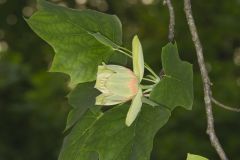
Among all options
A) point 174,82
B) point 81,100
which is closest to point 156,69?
point 81,100

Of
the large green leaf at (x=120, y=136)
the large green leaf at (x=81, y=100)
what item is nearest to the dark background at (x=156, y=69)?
the large green leaf at (x=81, y=100)

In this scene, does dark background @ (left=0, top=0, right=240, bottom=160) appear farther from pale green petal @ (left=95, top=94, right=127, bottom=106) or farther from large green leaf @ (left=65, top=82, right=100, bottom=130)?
pale green petal @ (left=95, top=94, right=127, bottom=106)

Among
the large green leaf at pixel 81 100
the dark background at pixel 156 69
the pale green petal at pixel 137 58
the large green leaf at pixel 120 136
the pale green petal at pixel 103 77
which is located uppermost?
the pale green petal at pixel 137 58

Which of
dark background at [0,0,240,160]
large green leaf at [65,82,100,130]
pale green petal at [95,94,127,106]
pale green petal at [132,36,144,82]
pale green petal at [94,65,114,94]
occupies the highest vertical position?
pale green petal at [132,36,144,82]

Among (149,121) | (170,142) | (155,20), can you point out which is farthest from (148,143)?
(155,20)

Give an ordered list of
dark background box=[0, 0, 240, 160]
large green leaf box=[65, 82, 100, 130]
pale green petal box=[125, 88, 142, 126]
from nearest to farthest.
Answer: pale green petal box=[125, 88, 142, 126] → large green leaf box=[65, 82, 100, 130] → dark background box=[0, 0, 240, 160]

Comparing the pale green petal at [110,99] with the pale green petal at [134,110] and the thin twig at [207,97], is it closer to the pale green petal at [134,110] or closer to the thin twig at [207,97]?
the pale green petal at [134,110]

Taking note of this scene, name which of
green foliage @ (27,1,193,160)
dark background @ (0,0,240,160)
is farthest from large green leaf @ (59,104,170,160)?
dark background @ (0,0,240,160)
